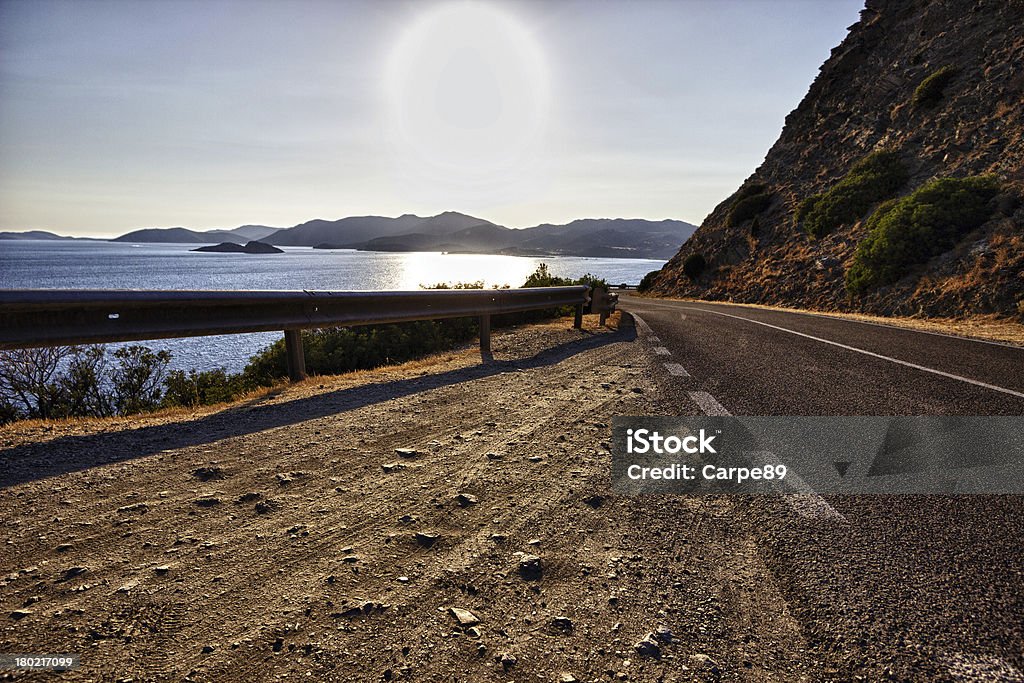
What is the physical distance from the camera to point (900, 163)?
2350 centimetres

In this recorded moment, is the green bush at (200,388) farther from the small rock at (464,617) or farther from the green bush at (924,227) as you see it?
the green bush at (924,227)

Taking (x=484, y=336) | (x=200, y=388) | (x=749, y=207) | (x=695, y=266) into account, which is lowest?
(x=200, y=388)

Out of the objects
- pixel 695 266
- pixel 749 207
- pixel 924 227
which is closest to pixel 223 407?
pixel 924 227

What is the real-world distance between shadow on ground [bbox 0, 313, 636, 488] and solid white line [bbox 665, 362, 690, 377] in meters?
2.18

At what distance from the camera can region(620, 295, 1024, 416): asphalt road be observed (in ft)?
14.3

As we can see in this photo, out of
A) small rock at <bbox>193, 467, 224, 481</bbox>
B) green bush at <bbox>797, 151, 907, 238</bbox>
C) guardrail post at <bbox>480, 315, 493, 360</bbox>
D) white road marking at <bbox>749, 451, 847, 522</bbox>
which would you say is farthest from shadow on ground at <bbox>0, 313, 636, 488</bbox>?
green bush at <bbox>797, 151, 907, 238</bbox>

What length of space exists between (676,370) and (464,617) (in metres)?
4.76

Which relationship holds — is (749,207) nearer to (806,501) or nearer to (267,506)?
(806,501)

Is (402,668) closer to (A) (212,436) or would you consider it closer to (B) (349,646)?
(B) (349,646)

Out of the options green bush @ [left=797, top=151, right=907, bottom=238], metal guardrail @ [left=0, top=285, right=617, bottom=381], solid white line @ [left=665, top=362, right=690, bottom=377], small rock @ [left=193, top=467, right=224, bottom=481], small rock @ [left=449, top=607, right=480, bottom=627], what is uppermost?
green bush @ [left=797, top=151, right=907, bottom=238]

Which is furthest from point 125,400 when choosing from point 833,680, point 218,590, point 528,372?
point 833,680

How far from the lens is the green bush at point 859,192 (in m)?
23.1

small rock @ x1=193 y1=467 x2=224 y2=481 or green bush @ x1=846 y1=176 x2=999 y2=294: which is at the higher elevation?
green bush @ x1=846 y1=176 x2=999 y2=294

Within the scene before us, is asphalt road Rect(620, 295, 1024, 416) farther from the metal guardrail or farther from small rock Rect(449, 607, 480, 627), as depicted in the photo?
the metal guardrail
